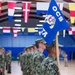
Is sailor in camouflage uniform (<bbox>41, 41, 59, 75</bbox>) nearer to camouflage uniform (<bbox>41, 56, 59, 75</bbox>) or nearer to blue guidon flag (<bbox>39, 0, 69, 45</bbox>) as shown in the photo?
camouflage uniform (<bbox>41, 56, 59, 75</bbox>)

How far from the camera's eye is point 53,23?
453 cm

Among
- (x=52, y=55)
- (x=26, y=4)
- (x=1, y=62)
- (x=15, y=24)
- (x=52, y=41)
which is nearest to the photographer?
(x=52, y=55)

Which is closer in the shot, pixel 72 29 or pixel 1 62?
pixel 1 62

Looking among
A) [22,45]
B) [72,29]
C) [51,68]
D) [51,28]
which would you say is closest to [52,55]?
[51,68]

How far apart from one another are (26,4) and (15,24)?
1367 cm

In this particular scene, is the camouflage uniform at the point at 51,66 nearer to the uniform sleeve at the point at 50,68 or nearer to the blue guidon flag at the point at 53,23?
the uniform sleeve at the point at 50,68

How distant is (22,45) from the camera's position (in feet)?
91.1

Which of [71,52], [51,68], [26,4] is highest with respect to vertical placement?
[26,4]

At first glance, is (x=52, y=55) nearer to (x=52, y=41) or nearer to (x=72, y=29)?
(x=52, y=41)

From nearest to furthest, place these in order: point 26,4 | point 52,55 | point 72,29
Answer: point 52,55, point 26,4, point 72,29

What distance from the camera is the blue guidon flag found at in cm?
443

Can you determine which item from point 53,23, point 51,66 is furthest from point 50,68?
point 53,23

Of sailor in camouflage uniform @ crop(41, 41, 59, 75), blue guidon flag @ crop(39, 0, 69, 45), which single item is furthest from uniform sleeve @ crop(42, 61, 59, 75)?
blue guidon flag @ crop(39, 0, 69, 45)

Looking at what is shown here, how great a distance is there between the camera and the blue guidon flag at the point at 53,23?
14.5 ft
